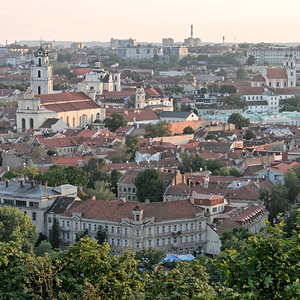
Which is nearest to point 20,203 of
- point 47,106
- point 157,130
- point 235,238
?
point 235,238

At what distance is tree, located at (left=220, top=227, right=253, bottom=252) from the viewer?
25033 mm

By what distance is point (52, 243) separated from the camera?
94.0 feet

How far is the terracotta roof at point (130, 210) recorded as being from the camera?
92.1ft

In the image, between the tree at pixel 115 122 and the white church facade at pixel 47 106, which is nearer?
the tree at pixel 115 122

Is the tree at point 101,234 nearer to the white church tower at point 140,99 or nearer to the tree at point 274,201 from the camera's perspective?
the tree at point 274,201

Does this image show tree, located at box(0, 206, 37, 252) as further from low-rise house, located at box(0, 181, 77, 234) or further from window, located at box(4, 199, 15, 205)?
window, located at box(4, 199, 15, 205)

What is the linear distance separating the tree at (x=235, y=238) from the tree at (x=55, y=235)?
5.02m

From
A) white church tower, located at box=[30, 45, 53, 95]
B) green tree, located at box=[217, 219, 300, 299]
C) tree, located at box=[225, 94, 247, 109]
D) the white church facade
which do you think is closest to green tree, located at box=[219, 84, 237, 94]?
tree, located at box=[225, 94, 247, 109]

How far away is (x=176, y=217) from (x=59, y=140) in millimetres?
23977

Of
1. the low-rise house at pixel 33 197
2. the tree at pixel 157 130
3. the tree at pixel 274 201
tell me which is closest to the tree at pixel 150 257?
the low-rise house at pixel 33 197

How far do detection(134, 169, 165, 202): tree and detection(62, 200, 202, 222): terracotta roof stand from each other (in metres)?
4.50

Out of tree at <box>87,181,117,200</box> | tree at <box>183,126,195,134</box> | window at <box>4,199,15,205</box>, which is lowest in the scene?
tree at <box>183,126,195,134</box>

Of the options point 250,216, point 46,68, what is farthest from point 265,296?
point 46,68

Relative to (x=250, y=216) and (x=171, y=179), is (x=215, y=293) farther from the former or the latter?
(x=171, y=179)
